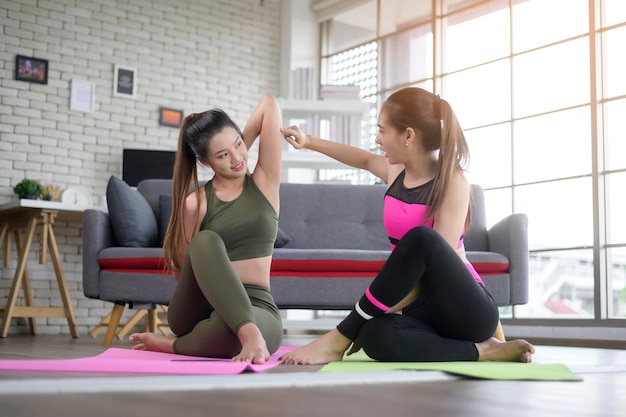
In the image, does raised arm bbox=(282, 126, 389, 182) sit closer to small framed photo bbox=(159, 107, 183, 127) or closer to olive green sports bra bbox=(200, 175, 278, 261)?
olive green sports bra bbox=(200, 175, 278, 261)

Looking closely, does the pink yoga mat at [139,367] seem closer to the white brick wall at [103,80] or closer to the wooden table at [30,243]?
the wooden table at [30,243]

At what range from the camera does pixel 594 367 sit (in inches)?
81.4

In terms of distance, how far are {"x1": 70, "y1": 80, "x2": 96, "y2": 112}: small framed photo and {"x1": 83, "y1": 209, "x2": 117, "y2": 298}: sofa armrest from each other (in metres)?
2.69

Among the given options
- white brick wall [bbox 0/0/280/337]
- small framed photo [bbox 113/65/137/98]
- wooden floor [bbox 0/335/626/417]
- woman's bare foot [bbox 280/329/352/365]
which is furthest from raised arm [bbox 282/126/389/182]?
Result: small framed photo [bbox 113/65/137/98]

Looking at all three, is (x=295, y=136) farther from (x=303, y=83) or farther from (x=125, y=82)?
(x=125, y=82)

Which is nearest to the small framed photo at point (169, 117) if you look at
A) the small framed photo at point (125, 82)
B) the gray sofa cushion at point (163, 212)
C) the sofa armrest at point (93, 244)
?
the small framed photo at point (125, 82)

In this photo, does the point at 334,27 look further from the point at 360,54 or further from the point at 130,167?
the point at 130,167

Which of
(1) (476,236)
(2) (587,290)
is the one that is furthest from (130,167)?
(2) (587,290)

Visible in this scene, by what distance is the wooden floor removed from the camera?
1033 millimetres

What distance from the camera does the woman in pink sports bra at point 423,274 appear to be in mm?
1918

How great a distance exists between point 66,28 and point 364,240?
343cm

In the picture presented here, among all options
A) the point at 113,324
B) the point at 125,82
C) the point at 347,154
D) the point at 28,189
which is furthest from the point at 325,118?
the point at 347,154

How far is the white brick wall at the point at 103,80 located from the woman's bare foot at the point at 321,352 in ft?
13.5

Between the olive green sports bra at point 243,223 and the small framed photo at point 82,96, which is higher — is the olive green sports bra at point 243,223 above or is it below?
below
